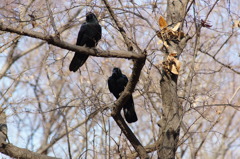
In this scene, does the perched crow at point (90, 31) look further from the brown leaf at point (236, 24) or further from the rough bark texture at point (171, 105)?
the brown leaf at point (236, 24)

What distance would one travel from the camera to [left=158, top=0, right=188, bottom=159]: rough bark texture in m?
3.98

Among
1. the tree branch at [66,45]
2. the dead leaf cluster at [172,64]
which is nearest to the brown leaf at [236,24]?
the dead leaf cluster at [172,64]

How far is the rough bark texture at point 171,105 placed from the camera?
398 centimetres

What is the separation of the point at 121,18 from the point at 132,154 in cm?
165

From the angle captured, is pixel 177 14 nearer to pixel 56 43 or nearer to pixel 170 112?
pixel 170 112

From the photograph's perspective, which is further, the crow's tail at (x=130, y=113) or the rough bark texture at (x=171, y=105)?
the crow's tail at (x=130, y=113)

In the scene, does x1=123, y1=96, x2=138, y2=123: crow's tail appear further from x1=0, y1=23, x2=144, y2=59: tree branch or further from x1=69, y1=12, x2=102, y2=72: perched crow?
x1=0, y1=23, x2=144, y2=59: tree branch

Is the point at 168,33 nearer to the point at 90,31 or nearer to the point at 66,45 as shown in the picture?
the point at 90,31

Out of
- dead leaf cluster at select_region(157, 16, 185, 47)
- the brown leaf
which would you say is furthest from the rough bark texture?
the brown leaf

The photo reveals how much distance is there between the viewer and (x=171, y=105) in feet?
13.6

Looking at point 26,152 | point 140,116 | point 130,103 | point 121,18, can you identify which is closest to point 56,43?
point 26,152

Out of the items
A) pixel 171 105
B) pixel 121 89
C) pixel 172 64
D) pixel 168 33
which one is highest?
pixel 121 89

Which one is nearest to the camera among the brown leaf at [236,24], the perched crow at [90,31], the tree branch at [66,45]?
the tree branch at [66,45]

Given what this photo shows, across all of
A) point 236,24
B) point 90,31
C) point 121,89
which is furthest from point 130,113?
point 236,24
